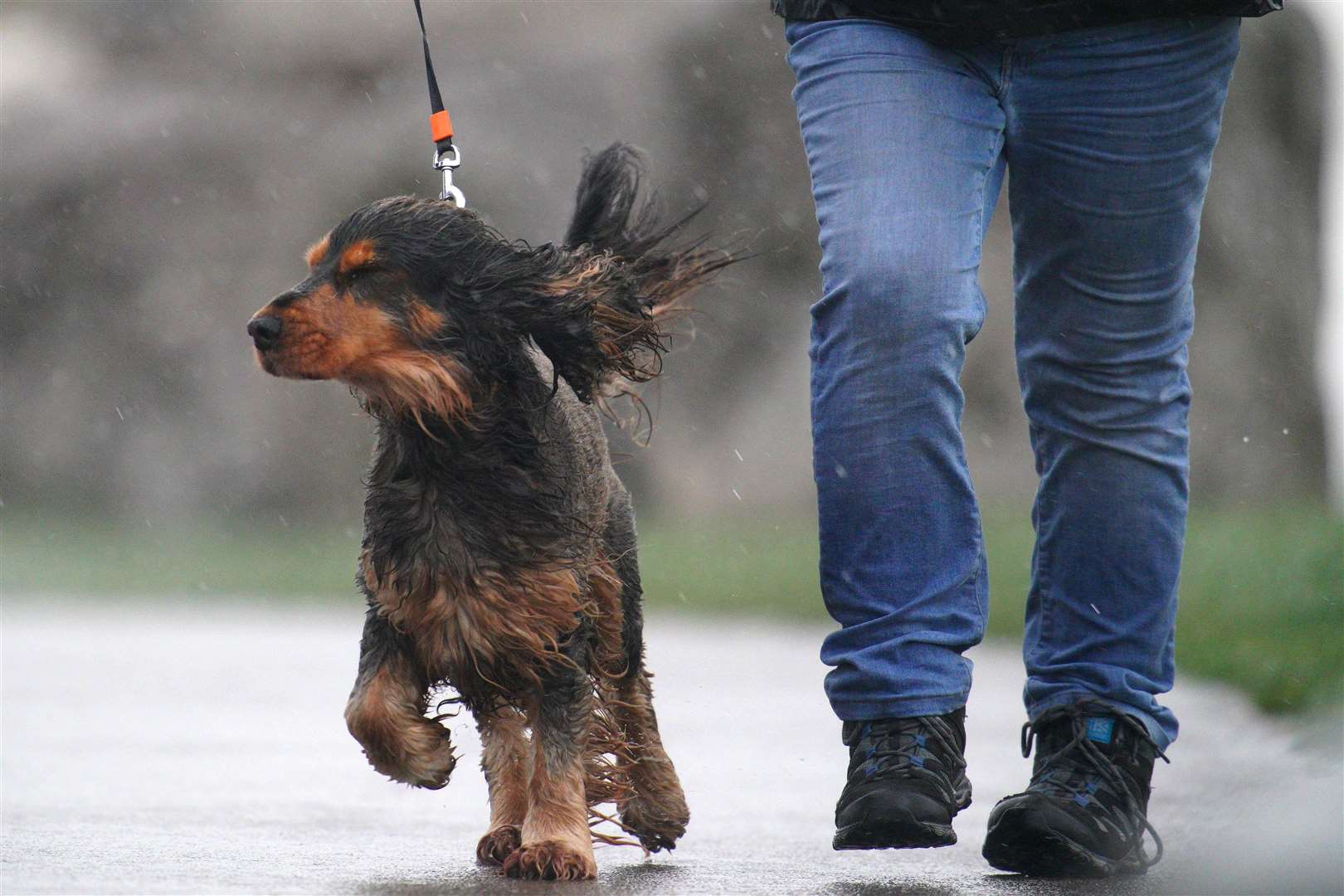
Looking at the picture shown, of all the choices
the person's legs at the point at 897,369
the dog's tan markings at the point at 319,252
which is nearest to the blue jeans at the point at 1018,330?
the person's legs at the point at 897,369

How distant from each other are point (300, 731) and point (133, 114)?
14503 mm

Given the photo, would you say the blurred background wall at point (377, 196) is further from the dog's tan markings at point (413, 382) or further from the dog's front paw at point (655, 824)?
the dog's tan markings at point (413, 382)

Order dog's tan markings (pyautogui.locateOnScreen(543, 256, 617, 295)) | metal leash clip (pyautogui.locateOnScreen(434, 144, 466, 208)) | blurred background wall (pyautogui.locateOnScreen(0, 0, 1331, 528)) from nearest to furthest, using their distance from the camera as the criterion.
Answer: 1. dog's tan markings (pyautogui.locateOnScreen(543, 256, 617, 295))
2. metal leash clip (pyautogui.locateOnScreen(434, 144, 466, 208))
3. blurred background wall (pyautogui.locateOnScreen(0, 0, 1331, 528))

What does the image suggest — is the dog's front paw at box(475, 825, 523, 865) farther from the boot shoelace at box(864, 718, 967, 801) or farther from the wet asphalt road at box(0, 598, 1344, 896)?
the boot shoelace at box(864, 718, 967, 801)

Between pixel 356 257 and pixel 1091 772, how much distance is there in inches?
68.9

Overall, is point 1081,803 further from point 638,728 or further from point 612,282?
point 612,282

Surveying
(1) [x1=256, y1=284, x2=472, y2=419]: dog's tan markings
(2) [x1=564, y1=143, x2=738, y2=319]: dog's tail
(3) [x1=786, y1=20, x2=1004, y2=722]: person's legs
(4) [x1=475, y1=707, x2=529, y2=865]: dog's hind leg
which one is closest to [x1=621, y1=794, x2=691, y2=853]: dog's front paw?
(4) [x1=475, y1=707, x2=529, y2=865]: dog's hind leg

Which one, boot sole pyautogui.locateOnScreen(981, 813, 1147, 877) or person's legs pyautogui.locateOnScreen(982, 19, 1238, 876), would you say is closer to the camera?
boot sole pyautogui.locateOnScreen(981, 813, 1147, 877)

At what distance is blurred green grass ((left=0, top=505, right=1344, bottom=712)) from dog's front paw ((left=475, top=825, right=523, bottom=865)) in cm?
348

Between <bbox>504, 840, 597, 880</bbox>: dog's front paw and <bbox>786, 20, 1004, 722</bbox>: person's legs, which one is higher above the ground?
<bbox>786, 20, 1004, 722</bbox>: person's legs

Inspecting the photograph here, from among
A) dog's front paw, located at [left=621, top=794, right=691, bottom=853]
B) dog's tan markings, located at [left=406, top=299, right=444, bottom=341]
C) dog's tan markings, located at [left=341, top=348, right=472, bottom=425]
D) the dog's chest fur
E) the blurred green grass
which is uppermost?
the blurred green grass

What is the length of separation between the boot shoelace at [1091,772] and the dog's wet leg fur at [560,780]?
0.91m

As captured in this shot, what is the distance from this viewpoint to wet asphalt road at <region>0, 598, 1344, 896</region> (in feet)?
11.2

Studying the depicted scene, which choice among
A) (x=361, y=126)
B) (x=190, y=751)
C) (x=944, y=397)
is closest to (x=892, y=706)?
(x=944, y=397)
